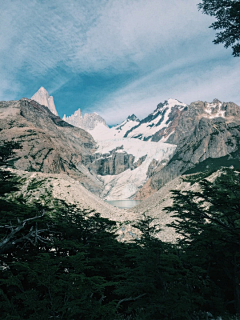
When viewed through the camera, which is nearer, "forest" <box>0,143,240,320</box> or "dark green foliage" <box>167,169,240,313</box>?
"forest" <box>0,143,240,320</box>

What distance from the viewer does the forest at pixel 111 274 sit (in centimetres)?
817

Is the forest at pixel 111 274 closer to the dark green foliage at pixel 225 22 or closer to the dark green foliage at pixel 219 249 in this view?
the dark green foliage at pixel 219 249

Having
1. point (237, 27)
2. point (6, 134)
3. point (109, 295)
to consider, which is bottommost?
point (109, 295)

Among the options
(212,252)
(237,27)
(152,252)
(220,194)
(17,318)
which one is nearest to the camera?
(17,318)

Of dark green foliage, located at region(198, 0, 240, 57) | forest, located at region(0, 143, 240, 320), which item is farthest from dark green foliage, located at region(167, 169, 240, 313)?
dark green foliage, located at region(198, 0, 240, 57)

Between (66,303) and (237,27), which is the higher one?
(237,27)

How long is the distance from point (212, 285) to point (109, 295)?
6890 mm

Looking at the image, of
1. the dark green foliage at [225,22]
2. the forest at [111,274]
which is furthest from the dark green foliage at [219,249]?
the dark green foliage at [225,22]

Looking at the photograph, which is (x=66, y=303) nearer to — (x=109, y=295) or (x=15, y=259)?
(x=15, y=259)

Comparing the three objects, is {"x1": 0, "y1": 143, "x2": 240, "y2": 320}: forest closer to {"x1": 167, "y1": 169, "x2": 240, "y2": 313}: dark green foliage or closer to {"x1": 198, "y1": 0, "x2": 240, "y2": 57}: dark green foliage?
{"x1": 167, "y1": 169, "x2": 240, "y2": 313}: dark green foliage

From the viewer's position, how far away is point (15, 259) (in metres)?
12.3

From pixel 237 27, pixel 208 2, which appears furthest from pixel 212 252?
pixel 208 2

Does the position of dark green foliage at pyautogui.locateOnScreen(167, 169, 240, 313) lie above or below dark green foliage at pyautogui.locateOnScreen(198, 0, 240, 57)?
below

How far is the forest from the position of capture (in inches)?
322
